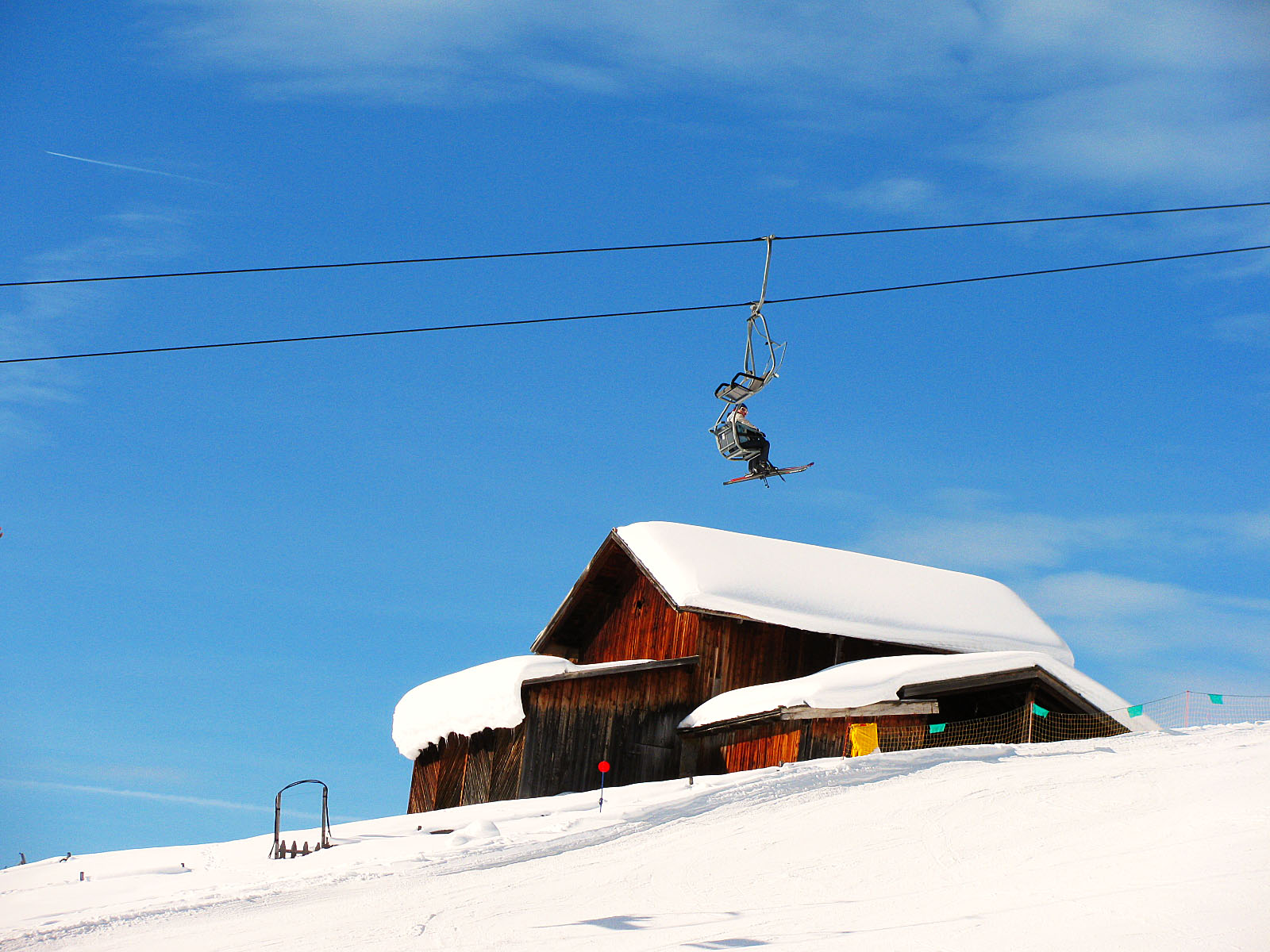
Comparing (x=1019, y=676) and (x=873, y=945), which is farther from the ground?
(x=1019, y=676)

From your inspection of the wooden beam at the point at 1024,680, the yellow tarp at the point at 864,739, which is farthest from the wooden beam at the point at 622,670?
the wooden beam at the point at 1024,680

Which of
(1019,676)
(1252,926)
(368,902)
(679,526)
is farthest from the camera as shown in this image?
Answer: (679,526)

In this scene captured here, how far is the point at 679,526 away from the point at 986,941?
17828mm

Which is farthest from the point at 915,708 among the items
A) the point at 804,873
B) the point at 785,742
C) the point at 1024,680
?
the point at 804,873

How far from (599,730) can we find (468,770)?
3315mm

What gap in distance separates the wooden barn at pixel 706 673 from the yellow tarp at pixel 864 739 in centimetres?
28

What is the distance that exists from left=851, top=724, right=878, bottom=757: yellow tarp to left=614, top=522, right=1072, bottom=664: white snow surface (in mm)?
4015

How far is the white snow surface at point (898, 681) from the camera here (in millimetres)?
18234

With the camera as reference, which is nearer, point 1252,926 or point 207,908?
point 1252,926

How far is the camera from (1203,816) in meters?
11.0

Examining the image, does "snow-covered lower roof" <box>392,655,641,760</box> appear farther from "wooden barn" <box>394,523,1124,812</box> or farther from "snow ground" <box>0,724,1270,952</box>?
"snow ground" <box>0,724,1270,952</box>

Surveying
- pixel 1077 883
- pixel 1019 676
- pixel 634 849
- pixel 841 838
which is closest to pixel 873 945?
pixel 1077 883

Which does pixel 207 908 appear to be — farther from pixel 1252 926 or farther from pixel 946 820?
pixel 1252 926

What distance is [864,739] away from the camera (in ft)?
59.1
